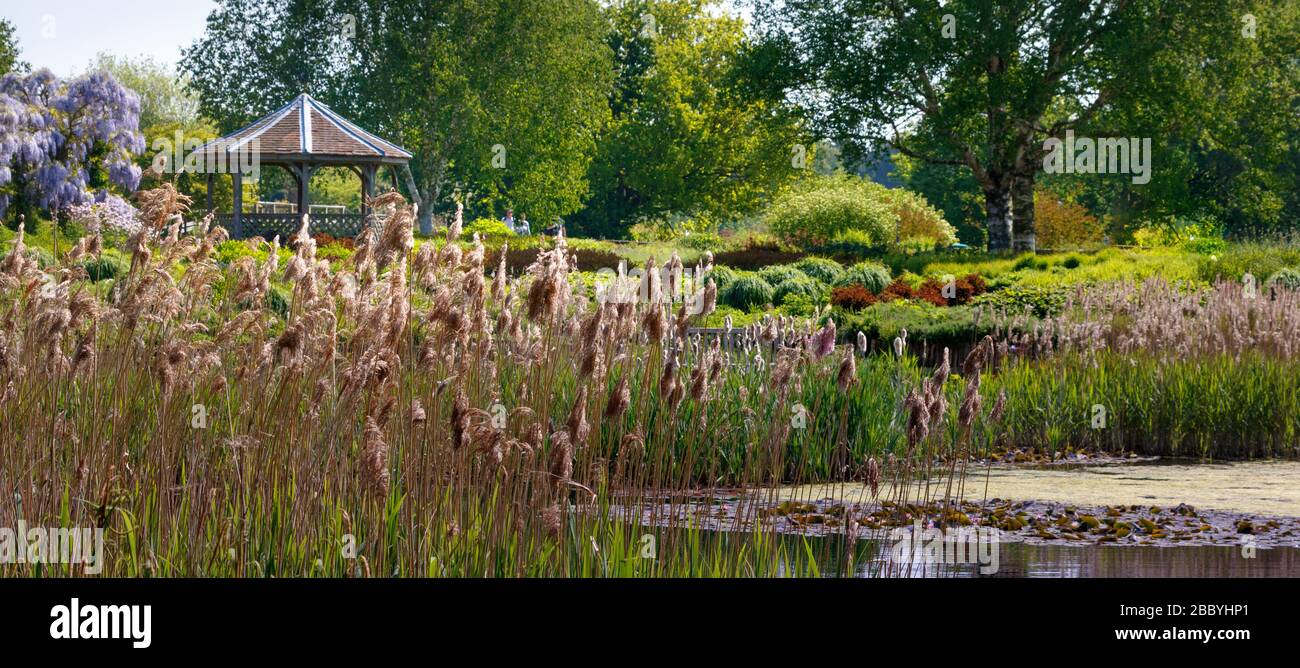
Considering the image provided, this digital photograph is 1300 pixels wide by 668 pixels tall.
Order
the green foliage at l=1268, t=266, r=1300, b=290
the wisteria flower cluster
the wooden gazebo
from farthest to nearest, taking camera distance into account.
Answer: the wooden gazebo → the wisteria flower cluster → the green foliage at l=1268, t=266, r=1300, b=290

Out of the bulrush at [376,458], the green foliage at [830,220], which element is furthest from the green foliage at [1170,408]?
the green foliage at [830,220]

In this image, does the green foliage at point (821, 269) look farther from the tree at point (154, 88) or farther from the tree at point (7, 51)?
the tree at point (154, 88)

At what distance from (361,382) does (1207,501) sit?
16.8ft

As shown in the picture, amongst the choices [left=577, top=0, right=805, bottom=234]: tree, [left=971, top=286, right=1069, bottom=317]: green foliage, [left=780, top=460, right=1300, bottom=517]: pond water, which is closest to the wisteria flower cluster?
[left=971, top=286, right=1069, bottom=317]: green foliage

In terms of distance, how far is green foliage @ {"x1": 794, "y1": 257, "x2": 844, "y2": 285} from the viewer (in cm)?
2125

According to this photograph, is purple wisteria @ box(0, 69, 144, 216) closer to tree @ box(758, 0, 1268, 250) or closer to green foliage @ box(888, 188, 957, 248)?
tree @ box(758, 0, 1268, 250)

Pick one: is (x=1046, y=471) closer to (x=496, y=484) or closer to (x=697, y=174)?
(x=496, y=484)

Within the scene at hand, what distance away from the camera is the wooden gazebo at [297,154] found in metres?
28.2

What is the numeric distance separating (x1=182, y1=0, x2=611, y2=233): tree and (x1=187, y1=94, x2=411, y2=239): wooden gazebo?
8.02 metres

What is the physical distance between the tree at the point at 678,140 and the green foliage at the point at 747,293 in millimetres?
22030

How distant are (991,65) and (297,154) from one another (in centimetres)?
1465

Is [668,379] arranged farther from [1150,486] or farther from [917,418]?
[1150,486]

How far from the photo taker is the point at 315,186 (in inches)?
2391

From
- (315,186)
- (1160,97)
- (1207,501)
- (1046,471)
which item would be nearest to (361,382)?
(1207,501)
